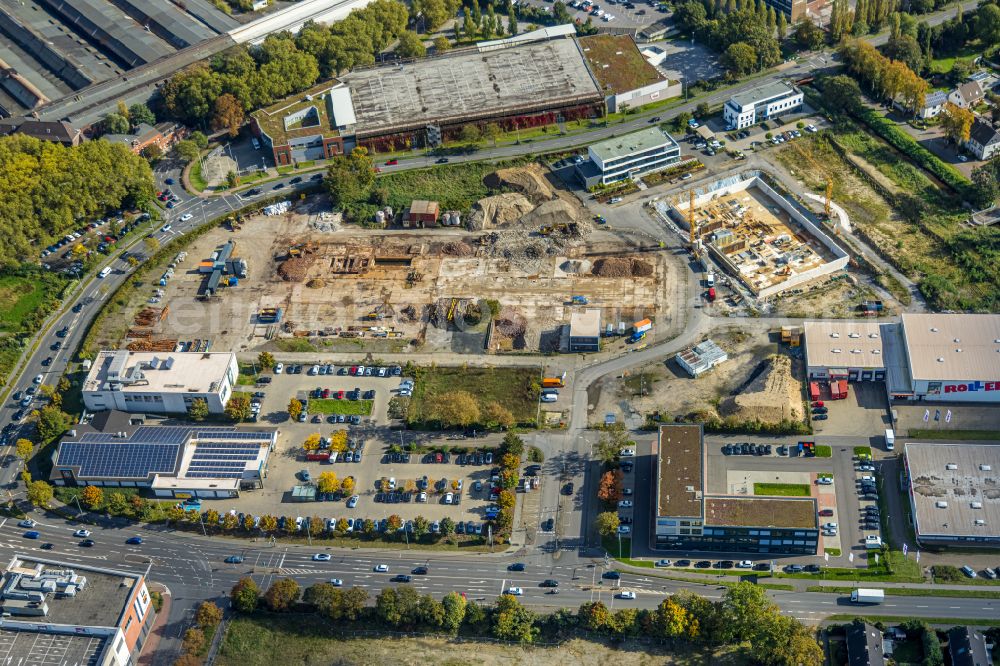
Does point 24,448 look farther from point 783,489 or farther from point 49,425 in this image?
point 783,489

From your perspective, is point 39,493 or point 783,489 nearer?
point 783,489

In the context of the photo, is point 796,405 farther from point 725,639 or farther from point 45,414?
point 45,414

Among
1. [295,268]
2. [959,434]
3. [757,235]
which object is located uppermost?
[757,235]

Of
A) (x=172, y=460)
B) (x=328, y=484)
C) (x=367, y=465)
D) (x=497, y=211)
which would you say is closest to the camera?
(x=328, y=484)

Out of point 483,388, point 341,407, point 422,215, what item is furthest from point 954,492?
point 422,215

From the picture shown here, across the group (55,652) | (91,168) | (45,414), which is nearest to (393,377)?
(45,414)

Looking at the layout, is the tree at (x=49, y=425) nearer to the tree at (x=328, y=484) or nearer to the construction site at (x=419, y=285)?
the construction site at (x=419, y=285)
